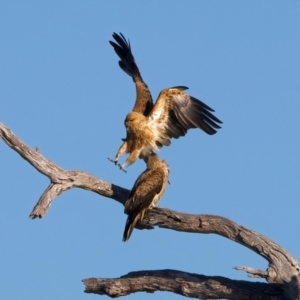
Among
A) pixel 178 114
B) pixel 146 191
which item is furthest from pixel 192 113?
pixel 146 191

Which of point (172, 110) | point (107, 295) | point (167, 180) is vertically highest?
point (172, 110)

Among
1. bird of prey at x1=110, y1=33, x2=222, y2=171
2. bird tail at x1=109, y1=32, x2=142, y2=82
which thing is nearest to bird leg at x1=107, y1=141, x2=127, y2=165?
bird of prey at x1=110, y1=33, x2=222, y2=171

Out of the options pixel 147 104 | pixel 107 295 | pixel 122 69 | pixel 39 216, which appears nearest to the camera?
pixel 39 216

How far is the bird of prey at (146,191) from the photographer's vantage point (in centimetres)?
→ 1044

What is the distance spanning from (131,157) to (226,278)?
2437 millimetres

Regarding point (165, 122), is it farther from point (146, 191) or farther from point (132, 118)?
point (146, 191)

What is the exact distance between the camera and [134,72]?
1376 centimetres

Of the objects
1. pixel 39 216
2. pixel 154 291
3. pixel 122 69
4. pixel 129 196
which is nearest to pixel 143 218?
pixel 129 196

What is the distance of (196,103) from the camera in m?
11.5

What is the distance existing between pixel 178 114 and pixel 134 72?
2.34 meters

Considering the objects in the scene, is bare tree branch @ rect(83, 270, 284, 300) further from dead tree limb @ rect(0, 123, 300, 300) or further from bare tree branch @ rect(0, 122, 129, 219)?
bare tree branch @ rect(0, 122, 129, 219)

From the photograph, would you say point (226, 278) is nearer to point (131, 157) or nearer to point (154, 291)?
point (154, 291)

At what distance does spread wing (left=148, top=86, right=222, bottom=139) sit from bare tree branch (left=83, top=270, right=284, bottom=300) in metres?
2.37

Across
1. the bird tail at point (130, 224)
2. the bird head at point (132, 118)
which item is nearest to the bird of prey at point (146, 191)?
the bird tail at point (130, 224)
